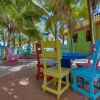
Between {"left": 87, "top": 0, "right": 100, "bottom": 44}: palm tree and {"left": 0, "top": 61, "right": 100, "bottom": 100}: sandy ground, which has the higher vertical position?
{"left": 87, "top": 0, "right": 100, "bottom": 44}: palm tree

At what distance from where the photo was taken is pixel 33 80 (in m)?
5.07

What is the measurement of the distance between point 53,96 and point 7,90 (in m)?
1.15

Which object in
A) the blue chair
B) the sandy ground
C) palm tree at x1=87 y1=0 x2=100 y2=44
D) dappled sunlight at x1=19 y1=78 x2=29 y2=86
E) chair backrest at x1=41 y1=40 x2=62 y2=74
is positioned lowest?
the sandy ground

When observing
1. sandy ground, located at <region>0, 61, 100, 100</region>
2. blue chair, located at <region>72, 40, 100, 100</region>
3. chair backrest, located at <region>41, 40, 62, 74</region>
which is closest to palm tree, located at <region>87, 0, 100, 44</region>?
blue chair, located at <region>72, 40, 100, 100</region>

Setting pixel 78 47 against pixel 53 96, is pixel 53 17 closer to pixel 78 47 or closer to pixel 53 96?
pixel 78 47

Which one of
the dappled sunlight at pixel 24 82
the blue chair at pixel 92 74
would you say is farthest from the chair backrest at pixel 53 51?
the dappled sunlight at pixel 24 82

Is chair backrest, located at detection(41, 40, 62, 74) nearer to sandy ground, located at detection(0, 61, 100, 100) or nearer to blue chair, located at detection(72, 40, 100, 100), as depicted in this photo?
blue chair, located at detection(72, 40, 100, 100)

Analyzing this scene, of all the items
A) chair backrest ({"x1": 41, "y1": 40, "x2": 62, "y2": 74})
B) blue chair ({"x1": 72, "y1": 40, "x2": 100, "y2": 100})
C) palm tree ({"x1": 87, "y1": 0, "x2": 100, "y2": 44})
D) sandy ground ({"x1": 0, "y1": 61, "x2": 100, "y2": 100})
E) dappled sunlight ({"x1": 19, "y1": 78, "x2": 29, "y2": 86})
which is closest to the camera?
blue chair ({"x1": 72, "y1": 40, "x2": 100, "y2": 100})

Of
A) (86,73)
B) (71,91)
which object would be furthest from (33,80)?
(86,73)

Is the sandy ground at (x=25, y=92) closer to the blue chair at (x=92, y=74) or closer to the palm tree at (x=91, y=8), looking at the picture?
the blue chair at (x=92, y=74)

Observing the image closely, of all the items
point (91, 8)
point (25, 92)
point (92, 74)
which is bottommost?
point (25, 92)

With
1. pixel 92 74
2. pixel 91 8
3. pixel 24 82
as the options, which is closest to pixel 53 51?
pixel 92 74

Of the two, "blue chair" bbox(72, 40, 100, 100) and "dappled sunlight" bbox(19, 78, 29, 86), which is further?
"dappled sunlight" bbox(19, 78, 29, 86)

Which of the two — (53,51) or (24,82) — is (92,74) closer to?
(53,51)
